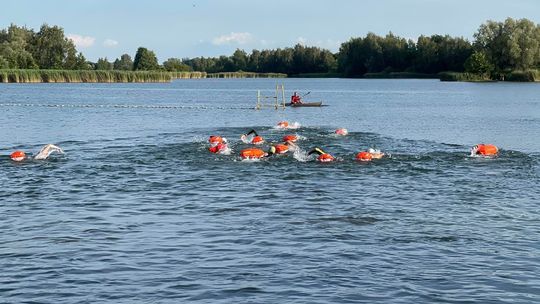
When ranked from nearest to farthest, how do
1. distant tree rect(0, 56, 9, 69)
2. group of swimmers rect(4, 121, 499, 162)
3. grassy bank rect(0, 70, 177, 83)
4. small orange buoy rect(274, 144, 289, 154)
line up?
group of swimmers rect(4, 121, 499, 162), small orange buoy rect(274, 144, 289, 154), grassy bank rect(0, 70, 177, 83), distant tree rect(0, 56, 9, 69)

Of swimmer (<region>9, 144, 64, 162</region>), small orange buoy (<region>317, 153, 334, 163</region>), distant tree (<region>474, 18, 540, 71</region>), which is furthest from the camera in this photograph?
distant tree (<region>474, 18, 540, 71</region>)

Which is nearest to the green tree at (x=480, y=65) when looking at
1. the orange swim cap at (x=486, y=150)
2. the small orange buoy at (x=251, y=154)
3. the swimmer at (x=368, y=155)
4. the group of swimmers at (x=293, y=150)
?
the group of swimmers at (x=293, y=150)

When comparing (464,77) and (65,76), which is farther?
(464,77)

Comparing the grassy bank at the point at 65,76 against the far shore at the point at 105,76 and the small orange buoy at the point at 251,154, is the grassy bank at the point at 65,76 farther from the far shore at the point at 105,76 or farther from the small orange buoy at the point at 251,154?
the small orange buoy at the point at 251,154

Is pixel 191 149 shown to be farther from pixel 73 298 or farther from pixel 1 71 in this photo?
pixel 1 71

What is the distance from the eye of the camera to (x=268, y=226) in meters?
19.9

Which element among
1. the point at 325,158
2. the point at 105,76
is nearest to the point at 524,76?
the point at 105,76

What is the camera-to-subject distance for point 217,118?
66812mm

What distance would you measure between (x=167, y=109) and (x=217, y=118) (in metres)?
13.8

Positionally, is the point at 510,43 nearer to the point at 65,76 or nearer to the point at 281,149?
the point at 65,76

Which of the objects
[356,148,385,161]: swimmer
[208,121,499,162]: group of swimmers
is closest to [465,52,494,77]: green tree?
[208,121,499,162]: group of swimmers

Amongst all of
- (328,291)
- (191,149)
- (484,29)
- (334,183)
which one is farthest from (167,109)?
(484,29)

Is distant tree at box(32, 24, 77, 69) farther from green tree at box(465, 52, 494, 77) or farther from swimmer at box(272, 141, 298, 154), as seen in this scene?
swimmer at box(272, 141, 298, 154)

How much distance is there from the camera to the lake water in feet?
47.5
